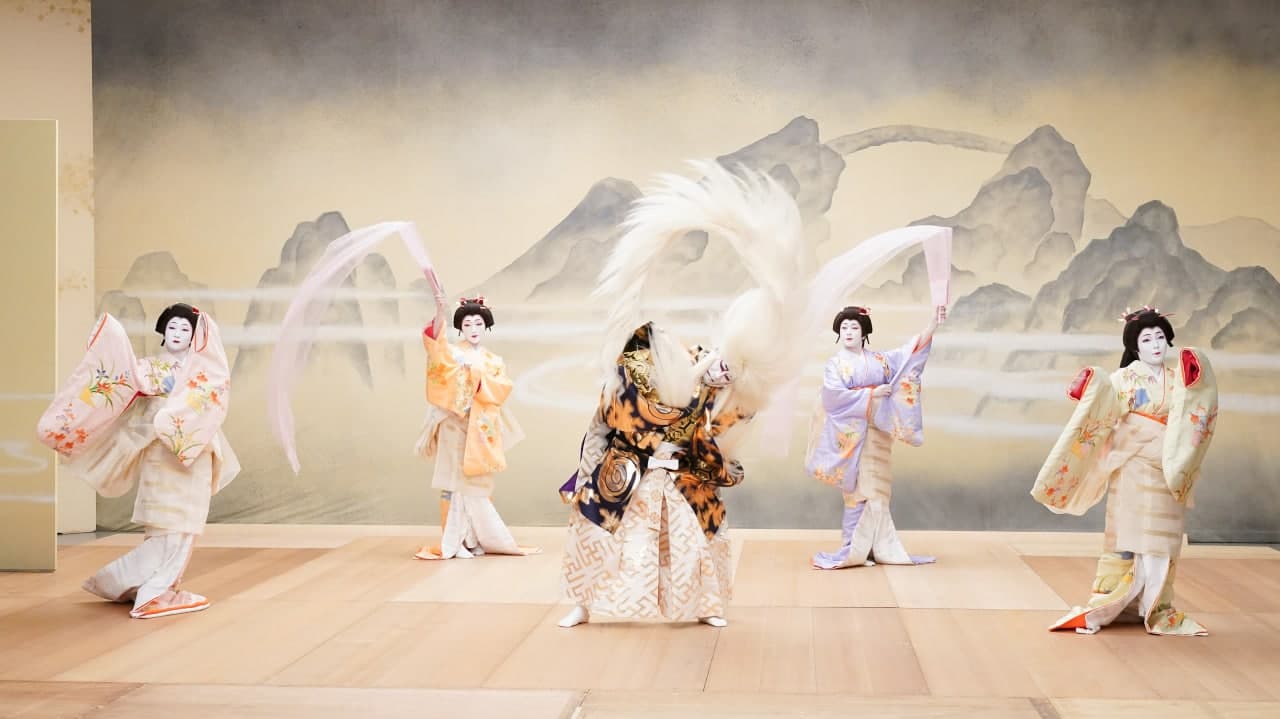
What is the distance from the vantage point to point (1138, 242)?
817 centimetres

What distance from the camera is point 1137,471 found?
5.11 metres

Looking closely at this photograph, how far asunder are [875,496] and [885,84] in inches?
113

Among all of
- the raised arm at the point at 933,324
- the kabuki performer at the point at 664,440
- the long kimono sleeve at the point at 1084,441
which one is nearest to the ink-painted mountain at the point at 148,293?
the kabuki performer at the point at 664,440

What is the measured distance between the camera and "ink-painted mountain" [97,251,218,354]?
8.67m

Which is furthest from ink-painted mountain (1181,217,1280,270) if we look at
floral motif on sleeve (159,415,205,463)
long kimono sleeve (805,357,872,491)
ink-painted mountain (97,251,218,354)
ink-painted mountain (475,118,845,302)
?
ink-painted mountain (97,251,218,354)

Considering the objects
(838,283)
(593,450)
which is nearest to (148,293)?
(593,450)

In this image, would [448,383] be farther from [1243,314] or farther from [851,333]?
[1243,314]

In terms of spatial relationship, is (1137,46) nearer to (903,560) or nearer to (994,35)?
(994,35)

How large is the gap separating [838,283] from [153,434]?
3142 millimetres

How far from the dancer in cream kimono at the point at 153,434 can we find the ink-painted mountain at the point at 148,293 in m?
3.20

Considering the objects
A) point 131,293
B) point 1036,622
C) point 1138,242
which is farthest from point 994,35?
point 131,293

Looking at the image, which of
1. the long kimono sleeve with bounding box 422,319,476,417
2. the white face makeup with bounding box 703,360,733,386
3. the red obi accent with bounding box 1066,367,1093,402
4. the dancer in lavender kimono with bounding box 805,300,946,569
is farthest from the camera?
the long kimono sleeve with bounding box 422,319,476,417

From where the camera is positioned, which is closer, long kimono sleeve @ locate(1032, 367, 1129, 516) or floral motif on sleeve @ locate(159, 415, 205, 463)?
long kimono sleeve @ locate(1032, 367, 1129, 516)

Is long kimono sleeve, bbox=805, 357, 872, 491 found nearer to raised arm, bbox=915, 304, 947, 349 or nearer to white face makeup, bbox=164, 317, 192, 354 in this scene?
raised arm, bbox=915, 304, 947, 349
